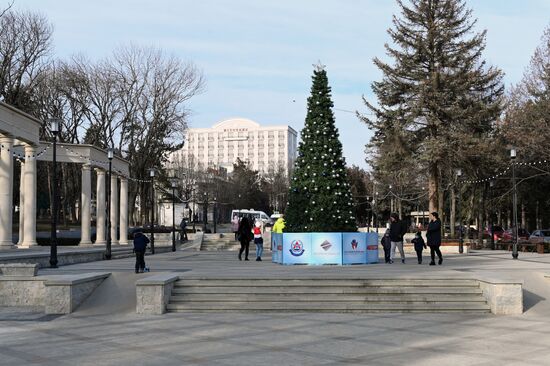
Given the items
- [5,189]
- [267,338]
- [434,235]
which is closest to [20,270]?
[267,338]

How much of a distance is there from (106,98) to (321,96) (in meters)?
30.8

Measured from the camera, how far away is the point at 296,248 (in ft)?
71.9

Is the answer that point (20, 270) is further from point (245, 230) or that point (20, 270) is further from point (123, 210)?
point (123, 210)

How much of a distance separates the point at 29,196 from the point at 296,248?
14.3 meters

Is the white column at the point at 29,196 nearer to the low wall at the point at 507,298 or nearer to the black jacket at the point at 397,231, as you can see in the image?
the black jacket at the point at 397,231

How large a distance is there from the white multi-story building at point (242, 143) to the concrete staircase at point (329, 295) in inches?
6173

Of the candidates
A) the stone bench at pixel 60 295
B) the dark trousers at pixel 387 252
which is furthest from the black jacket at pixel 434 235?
the stone bench at pixel 60 295

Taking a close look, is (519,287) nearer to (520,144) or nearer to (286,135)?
(520,144)

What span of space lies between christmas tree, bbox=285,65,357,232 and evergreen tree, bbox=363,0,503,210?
65.4ft

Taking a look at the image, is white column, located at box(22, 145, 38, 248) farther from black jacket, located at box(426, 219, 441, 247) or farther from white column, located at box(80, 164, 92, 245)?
black jacket, located at box(426, 219, 441, 247)

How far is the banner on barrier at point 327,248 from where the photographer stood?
21578mm

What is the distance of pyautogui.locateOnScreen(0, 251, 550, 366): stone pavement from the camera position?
8773 mm

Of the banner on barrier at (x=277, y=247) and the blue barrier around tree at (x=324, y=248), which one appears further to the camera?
the banner on barrier at (x=277, y=247)

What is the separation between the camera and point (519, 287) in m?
13.3
